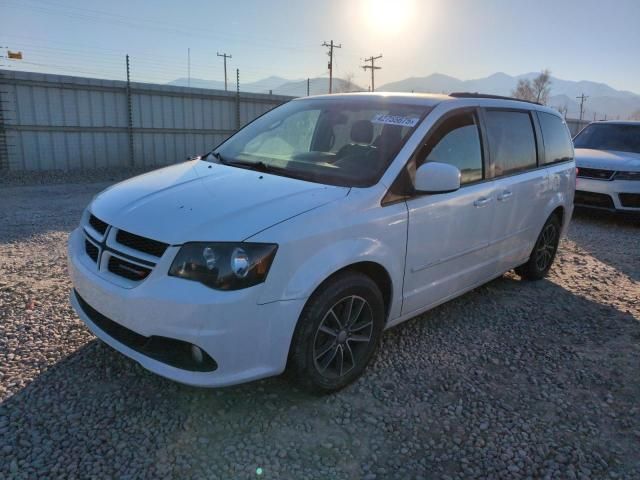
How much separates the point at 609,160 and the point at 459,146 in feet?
20.6

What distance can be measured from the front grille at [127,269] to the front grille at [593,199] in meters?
7.89

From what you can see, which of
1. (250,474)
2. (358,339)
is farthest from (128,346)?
(358,339)

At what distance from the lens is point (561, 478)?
7.97 feet

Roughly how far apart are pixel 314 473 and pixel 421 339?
1.66m

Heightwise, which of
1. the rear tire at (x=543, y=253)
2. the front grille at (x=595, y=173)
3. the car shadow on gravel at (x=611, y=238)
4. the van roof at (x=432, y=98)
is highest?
the van roof at (x=432, y=98)

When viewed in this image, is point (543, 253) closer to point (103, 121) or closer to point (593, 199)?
point (593, 199)

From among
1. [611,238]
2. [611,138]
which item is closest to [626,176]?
[611,238]

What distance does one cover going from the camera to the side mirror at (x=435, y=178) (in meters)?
3.08

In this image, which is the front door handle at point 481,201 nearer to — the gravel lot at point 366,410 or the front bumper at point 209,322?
the gravel lot at point 366,410

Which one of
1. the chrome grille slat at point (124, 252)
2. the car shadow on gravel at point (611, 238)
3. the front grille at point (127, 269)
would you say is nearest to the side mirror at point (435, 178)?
the chrome grille slat at point (124, 252)

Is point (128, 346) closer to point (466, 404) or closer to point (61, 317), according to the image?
point (61, 317)

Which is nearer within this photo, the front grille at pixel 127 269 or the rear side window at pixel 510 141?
the front grille at pixel 127 269

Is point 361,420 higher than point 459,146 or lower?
lower

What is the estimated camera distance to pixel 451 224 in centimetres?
350
